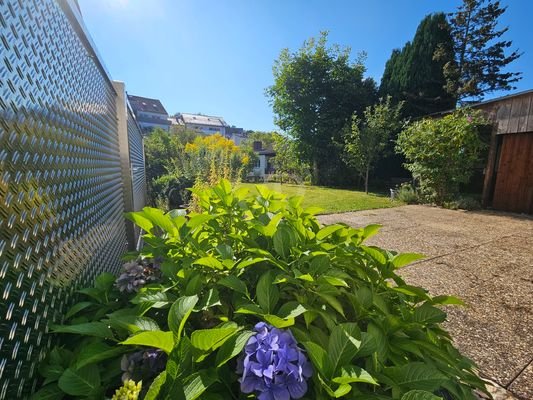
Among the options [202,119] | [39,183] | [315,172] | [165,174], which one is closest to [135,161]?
[39,183]

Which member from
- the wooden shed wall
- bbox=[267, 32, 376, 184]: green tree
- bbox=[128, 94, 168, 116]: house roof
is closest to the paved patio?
the wooden shed wall

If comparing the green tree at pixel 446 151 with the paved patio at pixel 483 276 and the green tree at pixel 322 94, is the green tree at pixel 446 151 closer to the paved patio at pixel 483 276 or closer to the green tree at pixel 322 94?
the paved patio at pixel 483 276

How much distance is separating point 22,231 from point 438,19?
66.9 ft

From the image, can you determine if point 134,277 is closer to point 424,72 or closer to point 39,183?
point 39,183

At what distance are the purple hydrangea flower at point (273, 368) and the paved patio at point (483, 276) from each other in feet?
2.03

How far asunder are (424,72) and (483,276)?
1513cm

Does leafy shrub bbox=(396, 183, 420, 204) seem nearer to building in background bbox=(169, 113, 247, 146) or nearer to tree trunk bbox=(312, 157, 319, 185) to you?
tree trunk bbox=(312, 157, 319, 185)

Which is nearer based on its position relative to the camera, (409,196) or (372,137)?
(409,196)

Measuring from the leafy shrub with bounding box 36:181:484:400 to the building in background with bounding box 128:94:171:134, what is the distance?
41155 millimetres

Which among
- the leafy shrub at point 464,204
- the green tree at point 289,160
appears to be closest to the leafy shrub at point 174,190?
the leafy shrub at point 464,204

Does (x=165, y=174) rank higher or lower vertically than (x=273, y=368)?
lower

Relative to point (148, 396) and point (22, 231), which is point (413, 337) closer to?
point (148, 396)

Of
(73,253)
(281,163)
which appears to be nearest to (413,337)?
(73,253)

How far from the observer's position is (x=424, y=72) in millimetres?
14516
